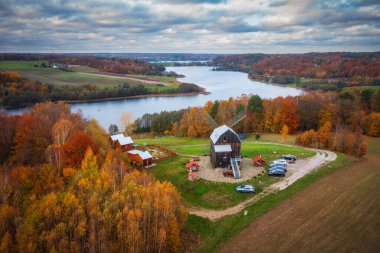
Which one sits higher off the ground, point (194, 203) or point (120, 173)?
point (120, 173)

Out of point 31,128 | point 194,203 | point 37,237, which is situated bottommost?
point 194,203

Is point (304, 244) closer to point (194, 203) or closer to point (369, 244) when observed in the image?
point (369, 244)

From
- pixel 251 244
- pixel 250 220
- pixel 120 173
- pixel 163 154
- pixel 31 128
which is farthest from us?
pixel 163 154

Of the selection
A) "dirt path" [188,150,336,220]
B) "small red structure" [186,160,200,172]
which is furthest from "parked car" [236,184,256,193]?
"small red structure" [186,160,200,172]

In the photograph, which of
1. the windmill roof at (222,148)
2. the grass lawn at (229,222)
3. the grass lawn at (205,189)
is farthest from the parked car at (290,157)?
the windmill roof at (222,148)

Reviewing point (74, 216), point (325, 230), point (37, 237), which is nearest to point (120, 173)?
point (74, 216)

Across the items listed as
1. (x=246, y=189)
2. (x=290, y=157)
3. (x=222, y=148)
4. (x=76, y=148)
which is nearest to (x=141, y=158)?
(x=76, y=148)

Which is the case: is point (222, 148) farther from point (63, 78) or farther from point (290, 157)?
point (63, 78)
